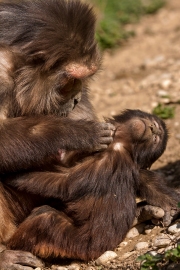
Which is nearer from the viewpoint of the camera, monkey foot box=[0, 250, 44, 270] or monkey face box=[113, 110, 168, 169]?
monkey foot box=[0, 250, 44, 270]

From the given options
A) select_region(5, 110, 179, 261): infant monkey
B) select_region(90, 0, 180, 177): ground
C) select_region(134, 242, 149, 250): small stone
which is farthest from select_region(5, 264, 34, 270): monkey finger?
select_region(90, 0, 180, 177): ground

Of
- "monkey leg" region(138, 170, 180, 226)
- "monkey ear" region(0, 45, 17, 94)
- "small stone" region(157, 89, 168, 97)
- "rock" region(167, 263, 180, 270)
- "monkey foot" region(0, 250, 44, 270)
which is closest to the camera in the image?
"rock" region(167, 263, 180, 270)

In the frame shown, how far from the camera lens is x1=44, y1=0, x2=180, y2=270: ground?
7.62m

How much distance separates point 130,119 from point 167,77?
3.36 metres

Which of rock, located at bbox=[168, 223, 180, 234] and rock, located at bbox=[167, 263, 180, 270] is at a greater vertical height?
rock, located at bbox=[167, 263, 180, 270]

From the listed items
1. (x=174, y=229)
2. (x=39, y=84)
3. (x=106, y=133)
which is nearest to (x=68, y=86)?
(x=39, y=84)

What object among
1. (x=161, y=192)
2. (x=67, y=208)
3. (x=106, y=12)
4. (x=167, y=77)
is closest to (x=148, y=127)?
(x=161, y=192)

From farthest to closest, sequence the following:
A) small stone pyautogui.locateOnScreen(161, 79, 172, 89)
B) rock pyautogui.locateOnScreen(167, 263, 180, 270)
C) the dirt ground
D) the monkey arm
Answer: small stone pyautogui.locateOnScreen(161, 79, 172, 89)
the dirt ground
the monkey arm
rock pyautogui.locateOnScreen(167, 263, 180, 270)

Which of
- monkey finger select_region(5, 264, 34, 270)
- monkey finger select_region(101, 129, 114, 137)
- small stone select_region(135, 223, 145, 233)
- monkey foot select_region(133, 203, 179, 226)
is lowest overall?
monkey finger select_region(5, 264, 34, 270)

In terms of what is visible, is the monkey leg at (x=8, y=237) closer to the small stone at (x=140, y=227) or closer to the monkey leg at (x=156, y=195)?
the small stone at (x=140, y=227)

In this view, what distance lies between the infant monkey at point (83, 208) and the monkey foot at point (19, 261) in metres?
0.06

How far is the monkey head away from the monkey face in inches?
20.0

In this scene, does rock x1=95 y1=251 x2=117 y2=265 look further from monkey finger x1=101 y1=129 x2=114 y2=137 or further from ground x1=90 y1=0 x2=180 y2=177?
ground x1=90 y1=0 x2=180 y2=177

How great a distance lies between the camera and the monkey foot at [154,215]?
18.2 feet
